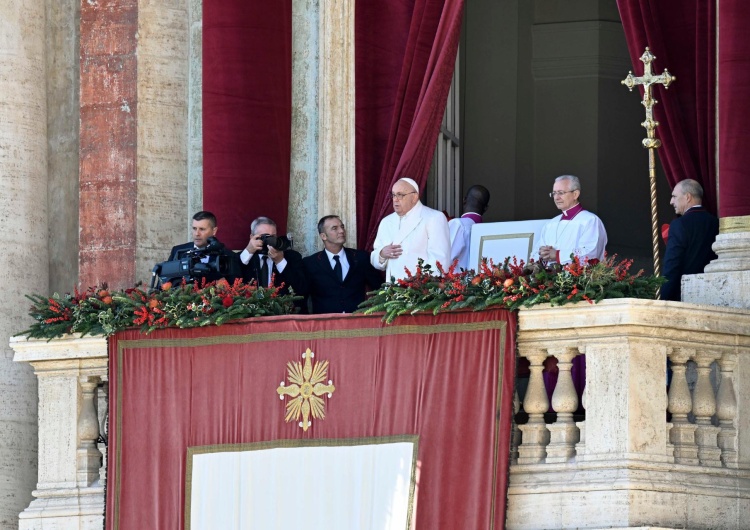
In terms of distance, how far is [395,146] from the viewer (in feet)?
47.8

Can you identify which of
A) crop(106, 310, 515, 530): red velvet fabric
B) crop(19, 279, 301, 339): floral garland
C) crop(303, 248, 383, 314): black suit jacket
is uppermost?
crop(303, 248, 383, 314): black suit jacket

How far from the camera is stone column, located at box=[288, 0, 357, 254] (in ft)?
48.4

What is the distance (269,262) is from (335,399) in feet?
5.38

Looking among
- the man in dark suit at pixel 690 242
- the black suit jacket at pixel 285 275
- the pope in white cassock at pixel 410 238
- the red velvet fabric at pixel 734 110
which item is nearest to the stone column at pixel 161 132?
the black suit jacket at pixel 285 275

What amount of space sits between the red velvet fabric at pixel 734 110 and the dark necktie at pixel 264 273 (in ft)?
9.90

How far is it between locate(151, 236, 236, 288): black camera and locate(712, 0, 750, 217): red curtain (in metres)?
3.20

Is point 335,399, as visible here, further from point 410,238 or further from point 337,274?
point 337,274

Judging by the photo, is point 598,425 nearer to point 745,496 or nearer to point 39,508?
point 745,496

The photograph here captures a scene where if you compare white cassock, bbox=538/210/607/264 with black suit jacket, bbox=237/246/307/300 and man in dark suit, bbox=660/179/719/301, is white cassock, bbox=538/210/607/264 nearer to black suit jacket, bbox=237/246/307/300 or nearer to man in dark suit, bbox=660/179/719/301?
man in dark suit, bbox=660/179/719/301

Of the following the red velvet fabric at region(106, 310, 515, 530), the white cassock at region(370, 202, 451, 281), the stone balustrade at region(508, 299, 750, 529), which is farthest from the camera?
the white cassock at region(370, 202, 451, 281)

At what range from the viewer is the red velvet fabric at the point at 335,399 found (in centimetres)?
1206

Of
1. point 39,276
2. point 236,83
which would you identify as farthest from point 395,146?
point 39,276

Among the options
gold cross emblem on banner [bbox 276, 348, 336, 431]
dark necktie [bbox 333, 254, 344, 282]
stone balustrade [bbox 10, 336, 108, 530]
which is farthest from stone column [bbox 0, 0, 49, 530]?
gold cross emblem on banner [bbox 276, 348, 336, 431]

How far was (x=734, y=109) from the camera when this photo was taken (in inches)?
515
